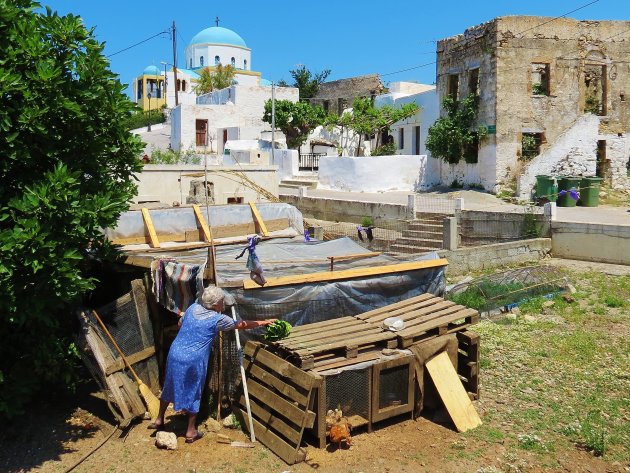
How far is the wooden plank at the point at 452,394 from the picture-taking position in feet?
19.5

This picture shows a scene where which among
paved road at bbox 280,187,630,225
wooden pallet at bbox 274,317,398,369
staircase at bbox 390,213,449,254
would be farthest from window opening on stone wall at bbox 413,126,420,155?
wooden pallet at bbox 274,317,398,369

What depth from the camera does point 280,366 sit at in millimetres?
5520

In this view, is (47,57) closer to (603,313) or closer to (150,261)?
(150,261)

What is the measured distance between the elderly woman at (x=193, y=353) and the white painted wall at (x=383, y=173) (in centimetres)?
2021

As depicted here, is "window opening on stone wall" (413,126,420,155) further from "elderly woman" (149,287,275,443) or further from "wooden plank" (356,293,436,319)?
"elderly woman" (149,287,275,443)

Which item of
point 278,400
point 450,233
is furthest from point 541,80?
point 278,400

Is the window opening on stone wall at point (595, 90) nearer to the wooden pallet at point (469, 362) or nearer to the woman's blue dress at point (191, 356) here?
the wooden pallet at point (469, 362)

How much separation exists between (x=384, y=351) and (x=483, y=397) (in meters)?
1.50

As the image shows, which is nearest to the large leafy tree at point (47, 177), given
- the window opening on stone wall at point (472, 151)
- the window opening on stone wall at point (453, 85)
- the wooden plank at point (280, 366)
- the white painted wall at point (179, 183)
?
the wooden plank at point (280, 366)

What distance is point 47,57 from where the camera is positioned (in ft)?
18.5

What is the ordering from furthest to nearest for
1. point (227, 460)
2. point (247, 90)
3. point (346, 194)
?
1. point (247, 90)
2. point (346, 194)
3. point (227, 460)

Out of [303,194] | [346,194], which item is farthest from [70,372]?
[346,194]

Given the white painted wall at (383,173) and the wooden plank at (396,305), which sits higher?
the white painted wall at (383,173)

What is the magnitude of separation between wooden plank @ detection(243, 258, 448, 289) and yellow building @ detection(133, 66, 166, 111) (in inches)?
1880
